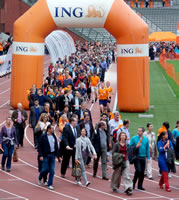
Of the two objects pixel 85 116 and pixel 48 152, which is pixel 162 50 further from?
pixel 48 152

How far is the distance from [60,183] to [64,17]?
38.9 ft

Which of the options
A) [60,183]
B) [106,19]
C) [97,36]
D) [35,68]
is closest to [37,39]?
[35,68]

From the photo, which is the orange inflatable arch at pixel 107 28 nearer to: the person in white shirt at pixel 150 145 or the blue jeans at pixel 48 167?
the person in white shirt at pixel 150 145

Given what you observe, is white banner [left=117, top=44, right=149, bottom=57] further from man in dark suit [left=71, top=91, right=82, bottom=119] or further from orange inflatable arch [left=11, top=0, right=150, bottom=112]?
man in dark suit [left=71, top=91, right=82, bottom=119]

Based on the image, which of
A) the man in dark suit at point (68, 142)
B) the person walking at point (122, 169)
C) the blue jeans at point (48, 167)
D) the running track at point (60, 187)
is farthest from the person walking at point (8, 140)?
the person walking at point (122, 169)

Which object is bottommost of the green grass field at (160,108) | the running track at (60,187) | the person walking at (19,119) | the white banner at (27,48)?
the running track at (60,187)

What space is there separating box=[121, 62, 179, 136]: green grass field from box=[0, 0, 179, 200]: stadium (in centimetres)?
4

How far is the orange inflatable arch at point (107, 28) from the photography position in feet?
84.9

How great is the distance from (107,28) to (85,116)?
9849 millimetres

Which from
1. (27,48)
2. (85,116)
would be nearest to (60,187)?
(85,116)

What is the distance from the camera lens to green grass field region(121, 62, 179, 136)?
24.5 m

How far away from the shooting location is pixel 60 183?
15633 millimetres

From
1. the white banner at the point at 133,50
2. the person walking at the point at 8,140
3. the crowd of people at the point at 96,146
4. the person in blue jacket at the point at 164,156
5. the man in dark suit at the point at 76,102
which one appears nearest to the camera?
the crowd of people at the point at 96,146

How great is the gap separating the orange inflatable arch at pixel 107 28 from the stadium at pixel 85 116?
1.6 inches
